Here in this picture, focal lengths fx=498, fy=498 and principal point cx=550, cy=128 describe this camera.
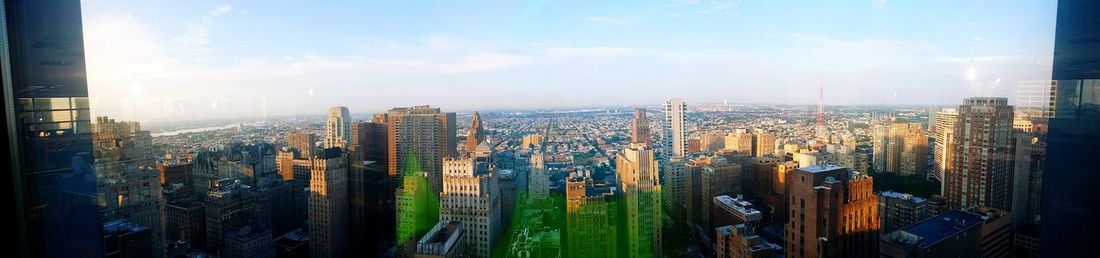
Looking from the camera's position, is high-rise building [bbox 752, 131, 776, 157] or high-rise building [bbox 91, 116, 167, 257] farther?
high-rise building [bbox 752, 131, 776, 157]

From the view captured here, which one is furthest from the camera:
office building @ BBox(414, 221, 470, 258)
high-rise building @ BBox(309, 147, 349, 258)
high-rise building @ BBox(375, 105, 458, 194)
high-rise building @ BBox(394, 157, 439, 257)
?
high-rise building @ BBox(309, 147, 349, 258)

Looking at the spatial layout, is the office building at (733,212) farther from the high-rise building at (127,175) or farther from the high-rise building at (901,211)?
the high-rise building at (127,175)

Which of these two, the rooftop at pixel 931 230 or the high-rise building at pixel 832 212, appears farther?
the high-rise building at pixel 832 212

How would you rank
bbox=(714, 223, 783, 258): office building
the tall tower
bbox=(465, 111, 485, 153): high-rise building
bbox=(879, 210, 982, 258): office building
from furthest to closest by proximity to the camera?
bbox=(465, 111, 485, 153): high-rise building → the tall tower → bbox=(714, 223, 783, 258): office building → bbox=(879, 210, 982, 258): office building

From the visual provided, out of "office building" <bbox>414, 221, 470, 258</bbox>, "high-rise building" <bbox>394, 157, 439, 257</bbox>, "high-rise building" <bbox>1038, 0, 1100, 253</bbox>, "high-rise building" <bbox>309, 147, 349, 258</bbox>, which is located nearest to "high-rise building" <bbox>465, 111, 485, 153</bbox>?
"high-rise building" <bbox>394, 157, 439, 257</bbox>

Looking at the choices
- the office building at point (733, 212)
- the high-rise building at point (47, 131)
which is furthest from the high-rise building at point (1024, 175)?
the office building at point (733, 212)

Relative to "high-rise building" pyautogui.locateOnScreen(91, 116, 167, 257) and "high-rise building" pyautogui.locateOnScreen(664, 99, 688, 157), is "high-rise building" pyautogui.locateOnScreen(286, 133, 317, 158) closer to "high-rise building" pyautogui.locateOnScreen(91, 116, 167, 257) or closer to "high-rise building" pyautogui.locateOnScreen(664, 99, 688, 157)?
"high-rise building" pyautogui.locateOnScreen(91, 116, 167, 257)
